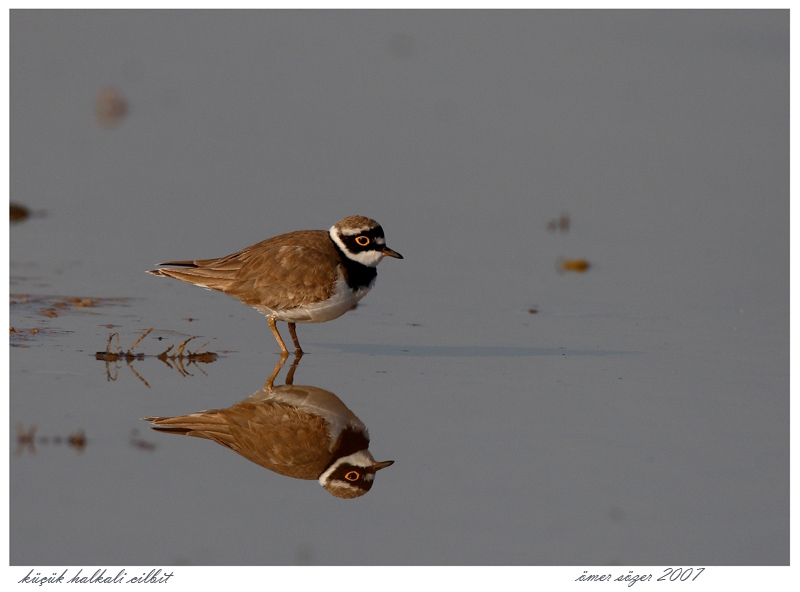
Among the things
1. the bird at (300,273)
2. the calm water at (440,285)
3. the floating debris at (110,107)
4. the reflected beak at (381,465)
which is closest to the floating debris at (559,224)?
the calm water at (440,285)

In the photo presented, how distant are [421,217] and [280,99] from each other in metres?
4.50

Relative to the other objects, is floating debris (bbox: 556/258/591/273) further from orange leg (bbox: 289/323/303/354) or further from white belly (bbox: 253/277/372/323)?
orange leg (bbox: 289/323/303/354)

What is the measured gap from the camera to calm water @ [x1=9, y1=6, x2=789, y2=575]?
→ 639 centimetres

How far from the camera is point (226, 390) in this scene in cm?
807

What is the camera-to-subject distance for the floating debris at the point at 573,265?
12133 mm

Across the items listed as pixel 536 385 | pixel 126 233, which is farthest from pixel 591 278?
pixel 126 233

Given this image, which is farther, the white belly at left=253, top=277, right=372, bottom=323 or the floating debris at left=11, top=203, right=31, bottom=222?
the floating debris at left=11, top=203, right=31, bottom=222

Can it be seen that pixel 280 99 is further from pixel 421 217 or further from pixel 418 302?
pixel 418 302

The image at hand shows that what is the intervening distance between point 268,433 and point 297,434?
177 mm

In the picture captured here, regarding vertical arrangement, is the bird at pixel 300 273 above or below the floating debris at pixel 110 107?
below

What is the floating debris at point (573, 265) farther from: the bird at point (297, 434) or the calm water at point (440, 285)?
the bird at point (297, 434)

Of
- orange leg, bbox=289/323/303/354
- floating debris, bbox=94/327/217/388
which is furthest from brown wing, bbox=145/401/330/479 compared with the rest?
orange leg, bbox=289/323/303/354

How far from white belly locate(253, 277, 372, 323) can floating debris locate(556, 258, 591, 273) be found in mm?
3352

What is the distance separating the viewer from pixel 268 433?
23.9 ft
